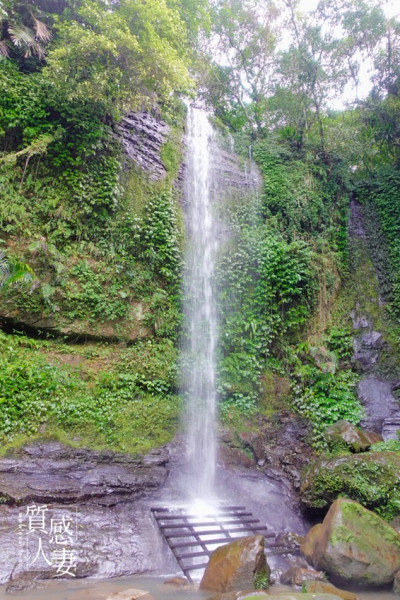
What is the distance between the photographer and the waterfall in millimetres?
7309

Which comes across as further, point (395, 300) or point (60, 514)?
point (395, 300)

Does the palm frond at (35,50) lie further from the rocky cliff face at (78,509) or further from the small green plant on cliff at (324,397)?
the small green plant on cliff at (324,397)

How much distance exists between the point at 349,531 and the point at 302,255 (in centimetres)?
675

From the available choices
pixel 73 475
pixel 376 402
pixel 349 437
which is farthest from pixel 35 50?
pixel 376 402

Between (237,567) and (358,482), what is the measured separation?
9.15ft

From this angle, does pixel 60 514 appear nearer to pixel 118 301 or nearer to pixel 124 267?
pixel 118 301

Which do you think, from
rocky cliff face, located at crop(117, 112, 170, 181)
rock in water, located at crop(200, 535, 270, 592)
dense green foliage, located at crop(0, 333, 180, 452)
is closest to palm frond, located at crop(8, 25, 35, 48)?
rocky cliff face, located at crop(117, 112, 170, 181)

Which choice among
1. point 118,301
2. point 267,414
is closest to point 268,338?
point 267,414

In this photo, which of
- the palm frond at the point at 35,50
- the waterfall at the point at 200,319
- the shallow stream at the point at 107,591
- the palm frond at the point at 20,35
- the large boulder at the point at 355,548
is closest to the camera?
the shallow stream at the point at 107,591

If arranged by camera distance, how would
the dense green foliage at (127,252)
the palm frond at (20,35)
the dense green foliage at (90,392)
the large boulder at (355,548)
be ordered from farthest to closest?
the palm frond at (20,35) < the dense green foliage at (127,252) < the dense green foliage at (90,392) < the large boulder at (355,548)

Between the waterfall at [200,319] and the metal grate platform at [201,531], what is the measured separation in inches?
26.2

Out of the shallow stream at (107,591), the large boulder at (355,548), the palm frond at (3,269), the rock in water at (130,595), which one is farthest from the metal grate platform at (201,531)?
the palm frond at (3,269)

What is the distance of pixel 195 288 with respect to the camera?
9.72 m

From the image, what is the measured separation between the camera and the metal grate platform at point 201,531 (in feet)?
16.7
